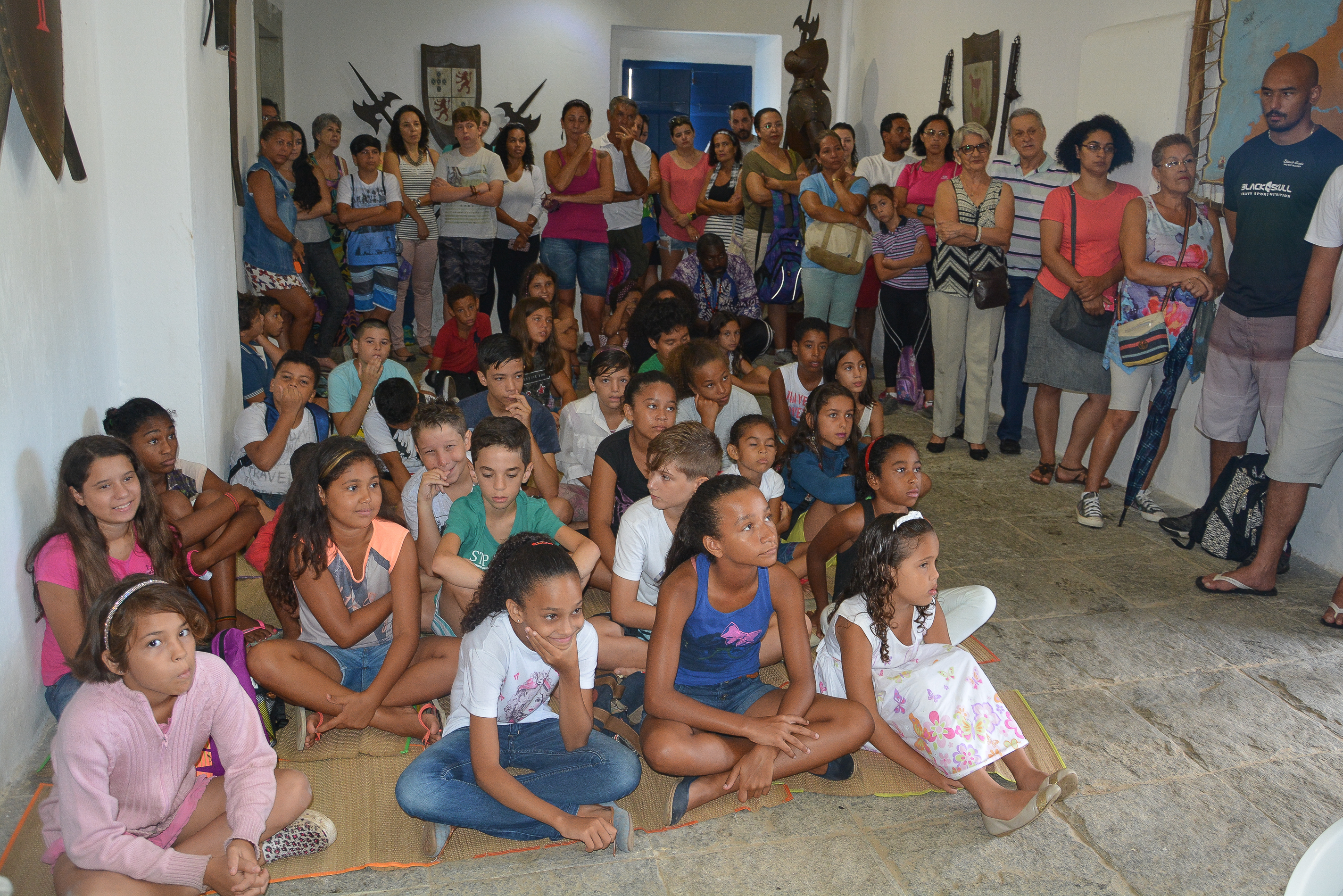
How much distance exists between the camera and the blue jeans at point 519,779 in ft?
7.47

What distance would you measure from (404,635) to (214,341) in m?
1.59

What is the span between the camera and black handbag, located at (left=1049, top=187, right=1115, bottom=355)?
15.4 feet

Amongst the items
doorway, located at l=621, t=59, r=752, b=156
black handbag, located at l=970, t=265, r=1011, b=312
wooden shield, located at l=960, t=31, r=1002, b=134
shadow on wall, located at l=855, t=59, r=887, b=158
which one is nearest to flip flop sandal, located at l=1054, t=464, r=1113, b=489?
black handbag, located at l=970, t=265, r=1011, b=312

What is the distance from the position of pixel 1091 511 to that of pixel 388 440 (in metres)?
2.92

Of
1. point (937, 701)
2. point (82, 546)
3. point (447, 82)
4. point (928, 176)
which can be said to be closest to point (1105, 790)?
point (937, 701)

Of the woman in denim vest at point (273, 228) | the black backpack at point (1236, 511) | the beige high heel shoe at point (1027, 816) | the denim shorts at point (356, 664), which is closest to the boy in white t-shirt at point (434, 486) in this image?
the denim shorts at point (356, 664)

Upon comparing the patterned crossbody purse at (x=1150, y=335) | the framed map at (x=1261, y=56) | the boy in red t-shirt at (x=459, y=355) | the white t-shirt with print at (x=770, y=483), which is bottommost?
the white t-shirt with print at (x=770, y=483)

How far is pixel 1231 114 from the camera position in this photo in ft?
14.1

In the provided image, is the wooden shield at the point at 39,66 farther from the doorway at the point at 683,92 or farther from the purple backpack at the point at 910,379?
the doorway at the point at 683,92

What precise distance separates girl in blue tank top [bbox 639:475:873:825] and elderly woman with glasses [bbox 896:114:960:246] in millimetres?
3769

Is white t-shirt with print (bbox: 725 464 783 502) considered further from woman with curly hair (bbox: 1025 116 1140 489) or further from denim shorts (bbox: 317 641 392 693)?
woman with curly hair (bbox: 1025 116 1140 489)

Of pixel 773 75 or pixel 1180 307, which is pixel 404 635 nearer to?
pixel 1180 307

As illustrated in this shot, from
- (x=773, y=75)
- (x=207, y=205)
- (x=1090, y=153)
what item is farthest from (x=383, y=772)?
(x=773, y=75)

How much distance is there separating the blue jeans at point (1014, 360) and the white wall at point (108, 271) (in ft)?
12.2
